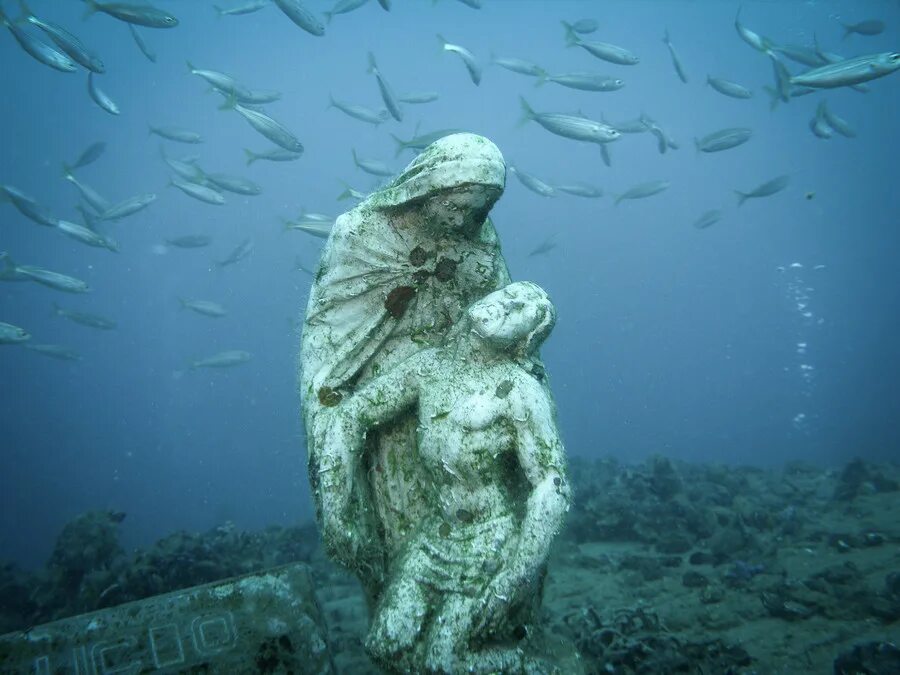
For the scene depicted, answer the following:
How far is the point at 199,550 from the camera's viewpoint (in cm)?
793

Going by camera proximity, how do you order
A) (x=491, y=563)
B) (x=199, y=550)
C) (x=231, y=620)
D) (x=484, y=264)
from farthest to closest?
→ (x=199, y=550) → (x=484, y=264) → (x=231, y=620) → (x=491, y=563)

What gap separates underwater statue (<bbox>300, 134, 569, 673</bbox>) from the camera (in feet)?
7.00

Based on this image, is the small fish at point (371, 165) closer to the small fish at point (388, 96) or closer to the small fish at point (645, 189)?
the small fish at point (388, 96)

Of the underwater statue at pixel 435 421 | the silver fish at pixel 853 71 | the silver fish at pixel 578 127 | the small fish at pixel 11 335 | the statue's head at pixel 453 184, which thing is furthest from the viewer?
the silver fish at pixel 578 127

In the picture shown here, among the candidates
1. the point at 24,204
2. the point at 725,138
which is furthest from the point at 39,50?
the point at 725,138

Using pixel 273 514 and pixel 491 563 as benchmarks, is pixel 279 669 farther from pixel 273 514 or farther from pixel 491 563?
pixel 273 514

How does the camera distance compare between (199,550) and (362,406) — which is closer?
(362,406)

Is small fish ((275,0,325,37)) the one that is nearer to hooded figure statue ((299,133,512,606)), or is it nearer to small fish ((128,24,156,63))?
small fish ((128,24,156,63))

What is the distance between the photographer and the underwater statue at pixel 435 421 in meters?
2.13

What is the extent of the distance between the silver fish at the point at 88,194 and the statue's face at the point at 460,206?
14414 mm

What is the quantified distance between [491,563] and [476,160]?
65.5 inches

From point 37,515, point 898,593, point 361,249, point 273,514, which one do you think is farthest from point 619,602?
point 37,515

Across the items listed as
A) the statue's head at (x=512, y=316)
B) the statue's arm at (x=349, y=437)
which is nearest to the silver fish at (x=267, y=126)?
the statue's arm at (x=349, y=437)

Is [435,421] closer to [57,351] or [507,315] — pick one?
[507,315]
